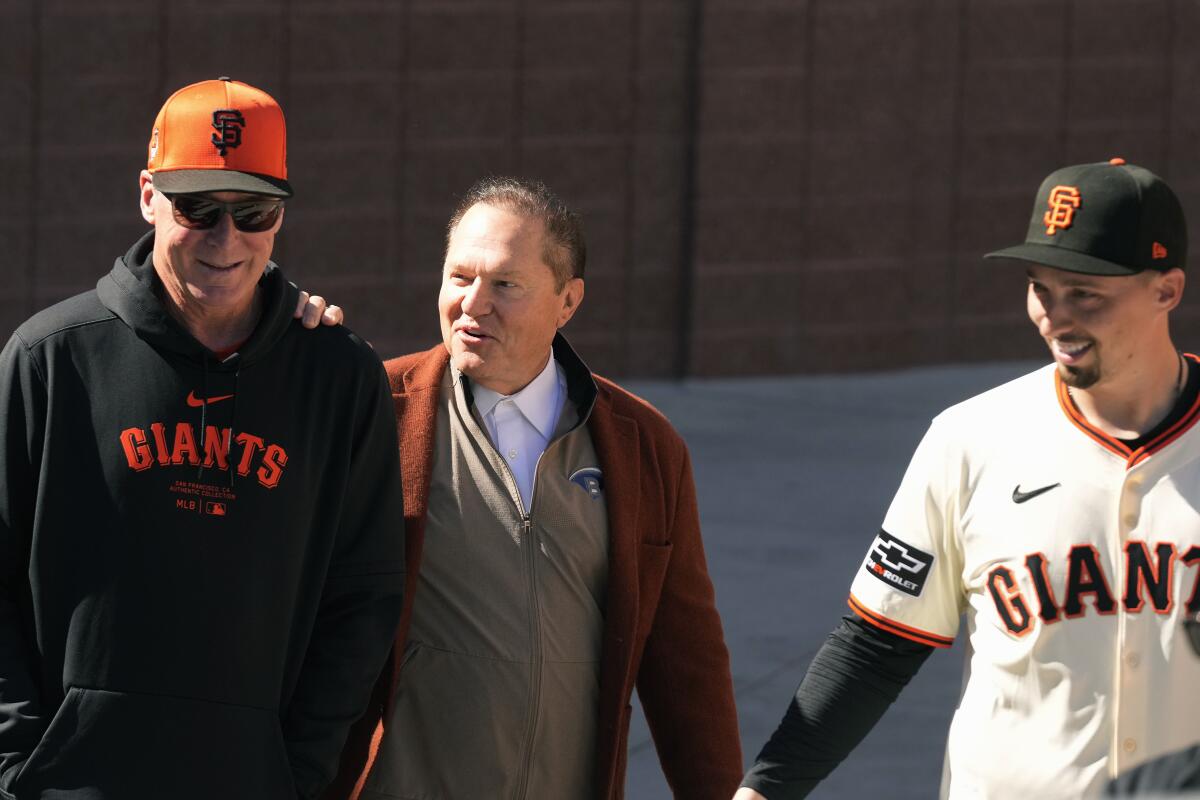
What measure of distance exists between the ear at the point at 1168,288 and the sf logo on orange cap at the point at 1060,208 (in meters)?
0.21

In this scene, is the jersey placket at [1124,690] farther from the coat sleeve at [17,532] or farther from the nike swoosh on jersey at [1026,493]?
the coat sleeve at [17,532]

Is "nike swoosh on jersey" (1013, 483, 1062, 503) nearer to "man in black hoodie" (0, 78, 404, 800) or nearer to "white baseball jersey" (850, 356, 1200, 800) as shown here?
"white baseball jersey" (850, 356, 1200, 800)

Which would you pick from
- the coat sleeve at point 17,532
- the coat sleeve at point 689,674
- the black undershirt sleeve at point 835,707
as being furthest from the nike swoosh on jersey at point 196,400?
the black undershirt sleeve at point 835,707

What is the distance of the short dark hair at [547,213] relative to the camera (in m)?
4.35

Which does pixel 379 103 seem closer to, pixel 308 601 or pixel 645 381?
pixel 645 381

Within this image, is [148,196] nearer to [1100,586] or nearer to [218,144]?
[218,144]

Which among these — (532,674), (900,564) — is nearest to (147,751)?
(532,674)

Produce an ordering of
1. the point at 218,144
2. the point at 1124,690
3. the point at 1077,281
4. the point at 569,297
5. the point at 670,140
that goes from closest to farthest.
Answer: the point at 1124,690
the point at 1077,281
the point at 218,144
the point at 569,297
the point at 670,140

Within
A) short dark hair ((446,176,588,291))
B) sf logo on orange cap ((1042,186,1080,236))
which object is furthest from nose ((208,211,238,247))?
sf logo on orange cap ((1042,186,1080,236))

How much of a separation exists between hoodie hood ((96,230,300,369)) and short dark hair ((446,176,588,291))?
0.54 meters

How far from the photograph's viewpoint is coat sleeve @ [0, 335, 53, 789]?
3734 mm

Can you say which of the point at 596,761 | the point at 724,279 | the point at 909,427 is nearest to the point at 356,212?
the point at 724,279

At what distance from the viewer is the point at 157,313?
3.86 meters

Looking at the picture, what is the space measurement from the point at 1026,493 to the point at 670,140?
29.9ft
